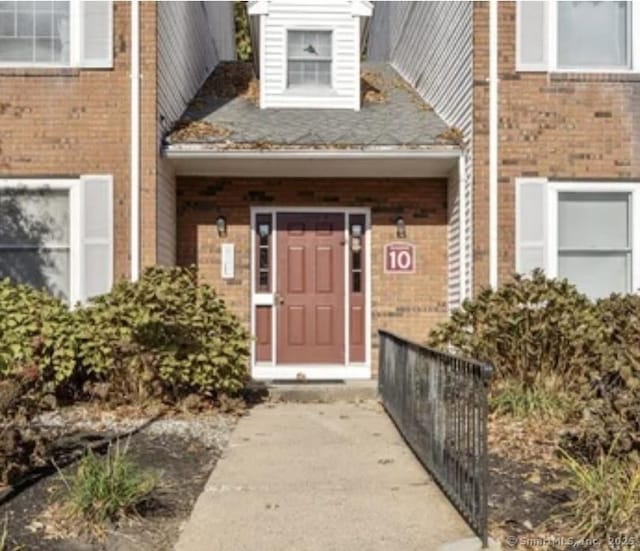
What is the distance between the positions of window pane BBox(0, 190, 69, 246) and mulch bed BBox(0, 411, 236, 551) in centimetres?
273

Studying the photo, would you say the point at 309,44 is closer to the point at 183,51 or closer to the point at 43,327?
the point at 183,51

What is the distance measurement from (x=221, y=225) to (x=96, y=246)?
1909 mm

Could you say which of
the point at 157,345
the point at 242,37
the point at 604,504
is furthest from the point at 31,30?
the point at 242,37

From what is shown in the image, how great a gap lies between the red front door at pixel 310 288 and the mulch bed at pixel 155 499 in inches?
126

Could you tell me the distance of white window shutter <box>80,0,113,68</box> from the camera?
30.4 ft

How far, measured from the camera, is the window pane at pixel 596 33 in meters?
9.43

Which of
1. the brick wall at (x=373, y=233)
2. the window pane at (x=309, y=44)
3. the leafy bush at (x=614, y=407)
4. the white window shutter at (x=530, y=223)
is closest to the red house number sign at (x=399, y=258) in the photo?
the brick wall at (x=373, y=233)

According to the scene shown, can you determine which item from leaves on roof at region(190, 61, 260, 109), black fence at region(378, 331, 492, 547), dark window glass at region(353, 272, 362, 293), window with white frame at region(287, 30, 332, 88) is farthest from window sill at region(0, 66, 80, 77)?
black fence at region(378, 331, 492, 547)

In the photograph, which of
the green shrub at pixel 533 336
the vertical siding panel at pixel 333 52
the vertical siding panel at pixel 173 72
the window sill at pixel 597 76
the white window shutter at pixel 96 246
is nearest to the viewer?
the green shrub at pixel 533 336

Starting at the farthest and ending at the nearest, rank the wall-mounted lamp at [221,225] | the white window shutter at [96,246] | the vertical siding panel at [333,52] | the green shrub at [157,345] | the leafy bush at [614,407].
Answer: the vertical siding panel at [333,52] < the wall-mounted lamp at [221,225] < the white window shutter at [96,246] < the green shrub at [157,345] < the leafy bush at [614,407]

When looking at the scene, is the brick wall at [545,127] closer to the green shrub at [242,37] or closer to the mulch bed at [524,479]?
the mulch bed at [524,479]

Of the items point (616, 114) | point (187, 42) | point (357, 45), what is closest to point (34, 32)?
point (187, 42)

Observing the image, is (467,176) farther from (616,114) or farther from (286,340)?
(286,340)

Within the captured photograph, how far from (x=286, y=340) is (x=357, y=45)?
168 inches
